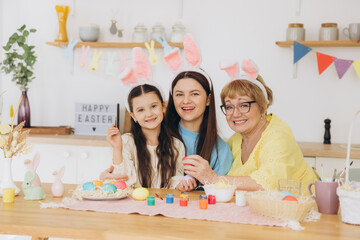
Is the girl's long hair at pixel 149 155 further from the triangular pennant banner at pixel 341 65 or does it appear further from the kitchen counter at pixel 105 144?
the triangular pennant banner at pixel 341 65

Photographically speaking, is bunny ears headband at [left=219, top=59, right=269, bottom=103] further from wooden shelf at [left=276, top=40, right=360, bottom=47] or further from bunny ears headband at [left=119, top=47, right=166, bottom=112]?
wooden shelf at [left=276, top=40, right=360, bottom=47]

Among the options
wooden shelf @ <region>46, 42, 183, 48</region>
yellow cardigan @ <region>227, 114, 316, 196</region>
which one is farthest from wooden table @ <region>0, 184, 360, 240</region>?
wooden shelf @ <region>46, 42, 183, 48</region>

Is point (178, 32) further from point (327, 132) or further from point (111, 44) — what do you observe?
point (327, 132)

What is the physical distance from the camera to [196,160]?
2066mm

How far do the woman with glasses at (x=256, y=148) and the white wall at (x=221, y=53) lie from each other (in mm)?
1404

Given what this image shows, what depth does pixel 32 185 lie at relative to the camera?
196 cm

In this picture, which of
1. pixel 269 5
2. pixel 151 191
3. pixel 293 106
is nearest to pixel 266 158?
pixel 151 191

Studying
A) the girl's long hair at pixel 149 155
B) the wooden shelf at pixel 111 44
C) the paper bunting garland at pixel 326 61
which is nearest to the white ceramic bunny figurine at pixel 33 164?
the girl's long hair at pixel 149 155

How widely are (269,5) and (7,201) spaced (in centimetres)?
266

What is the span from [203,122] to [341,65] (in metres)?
1.56

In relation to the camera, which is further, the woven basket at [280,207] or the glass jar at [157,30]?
the glass jar at [157,30]

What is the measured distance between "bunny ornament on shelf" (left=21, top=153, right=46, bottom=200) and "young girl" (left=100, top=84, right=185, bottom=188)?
46 centimetres

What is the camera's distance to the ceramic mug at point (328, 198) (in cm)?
171

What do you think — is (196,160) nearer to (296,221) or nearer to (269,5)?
(296,221)
